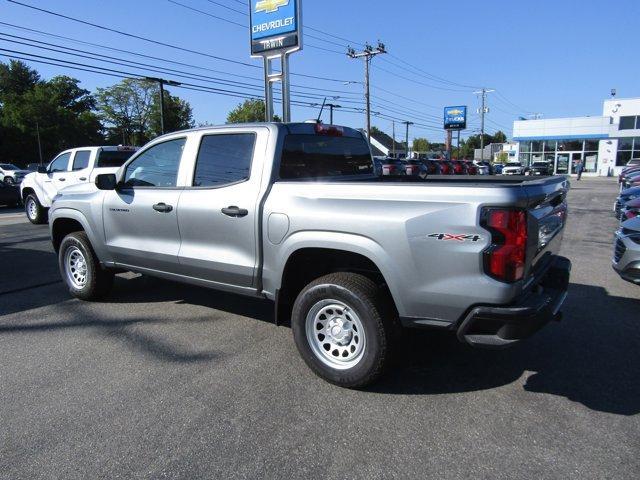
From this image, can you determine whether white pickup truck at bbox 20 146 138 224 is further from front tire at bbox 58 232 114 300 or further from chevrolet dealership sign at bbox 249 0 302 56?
front tire at bbox 58 232 114 300

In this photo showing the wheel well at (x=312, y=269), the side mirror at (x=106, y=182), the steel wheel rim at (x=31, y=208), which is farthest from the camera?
the steel wheel rim at (x=31, y=208)

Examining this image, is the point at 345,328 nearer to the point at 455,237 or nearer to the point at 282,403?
the point at 282,403

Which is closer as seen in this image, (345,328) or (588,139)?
(345,328)

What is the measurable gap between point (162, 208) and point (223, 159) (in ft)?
2.66

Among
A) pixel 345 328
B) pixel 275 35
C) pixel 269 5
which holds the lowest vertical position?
pixel 345 328

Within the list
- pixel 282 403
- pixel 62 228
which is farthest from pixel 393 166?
pixel 282 403

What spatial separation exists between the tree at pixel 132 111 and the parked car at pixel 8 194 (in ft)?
225

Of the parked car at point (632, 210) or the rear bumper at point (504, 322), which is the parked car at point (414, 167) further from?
the rear bumper at point (504, 322)

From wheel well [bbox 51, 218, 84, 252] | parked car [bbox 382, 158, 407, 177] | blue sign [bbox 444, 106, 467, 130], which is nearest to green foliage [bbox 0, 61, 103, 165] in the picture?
blue sign [bbox 444, 106, 467, 130]

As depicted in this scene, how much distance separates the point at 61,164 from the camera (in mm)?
12930

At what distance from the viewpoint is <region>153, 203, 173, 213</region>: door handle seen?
4573mm

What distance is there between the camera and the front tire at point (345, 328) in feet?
11.1

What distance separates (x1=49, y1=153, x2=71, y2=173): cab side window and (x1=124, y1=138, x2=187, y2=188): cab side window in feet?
29.3

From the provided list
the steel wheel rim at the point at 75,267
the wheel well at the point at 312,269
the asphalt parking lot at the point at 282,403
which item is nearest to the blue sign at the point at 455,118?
the asphalt parking lot at the point at 282,403
